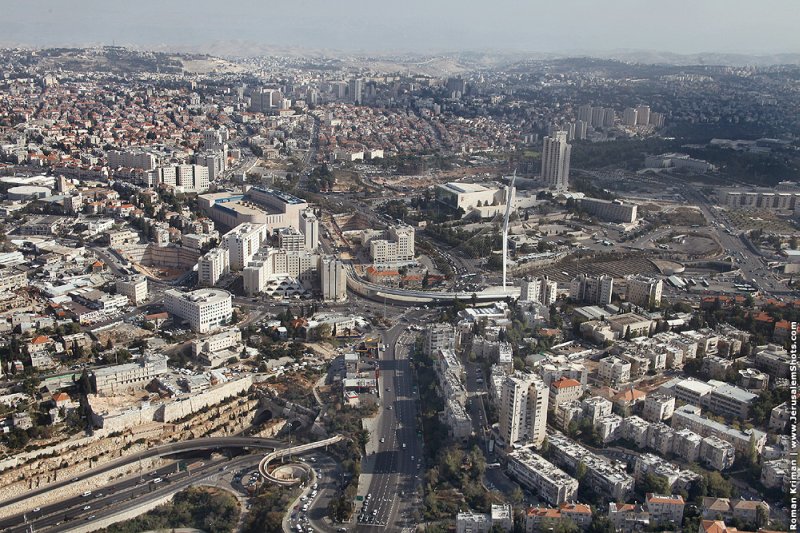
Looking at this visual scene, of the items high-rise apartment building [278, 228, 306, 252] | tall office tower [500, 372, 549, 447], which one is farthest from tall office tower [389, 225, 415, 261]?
tall office tower [500, 372, 549, 447]

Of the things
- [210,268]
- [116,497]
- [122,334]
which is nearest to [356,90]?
[210,268]

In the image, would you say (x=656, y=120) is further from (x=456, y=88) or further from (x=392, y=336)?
(x=392, y=336)

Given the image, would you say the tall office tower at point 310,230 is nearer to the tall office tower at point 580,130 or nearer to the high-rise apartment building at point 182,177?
the high-rise apartment building at point 182,177

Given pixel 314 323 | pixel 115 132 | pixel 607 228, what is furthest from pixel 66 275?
pixel 115 132

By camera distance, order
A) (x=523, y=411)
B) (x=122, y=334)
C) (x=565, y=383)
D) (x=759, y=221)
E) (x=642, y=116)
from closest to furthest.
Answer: (x=523, y=411) → (x=565, y=383) → (x=122, y=334) → (x=759, y=221) → (x=642, y=116)

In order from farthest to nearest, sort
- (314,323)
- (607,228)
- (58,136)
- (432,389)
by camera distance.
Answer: (58,136) → (607,228) → (314,323) → (432,389)

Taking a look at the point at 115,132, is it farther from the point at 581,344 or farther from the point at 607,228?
the point at 581,344
